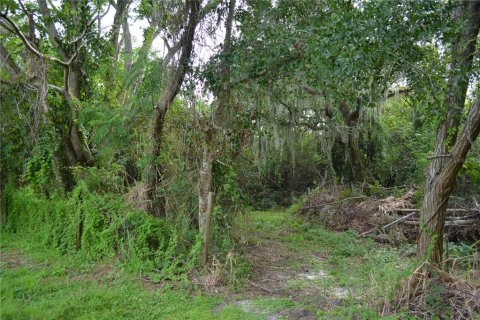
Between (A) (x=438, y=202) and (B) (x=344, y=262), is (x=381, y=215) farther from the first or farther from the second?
(A) (x=438, y=202)

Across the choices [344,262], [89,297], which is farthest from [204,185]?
[344,262]

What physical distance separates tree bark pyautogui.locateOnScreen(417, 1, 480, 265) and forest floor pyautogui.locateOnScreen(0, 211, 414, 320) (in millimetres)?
476

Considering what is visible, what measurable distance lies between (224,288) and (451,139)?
3.23 meters

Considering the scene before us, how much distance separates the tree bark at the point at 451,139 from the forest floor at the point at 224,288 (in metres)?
0.48

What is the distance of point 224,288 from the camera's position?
527cm

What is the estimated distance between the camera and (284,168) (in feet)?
46.9

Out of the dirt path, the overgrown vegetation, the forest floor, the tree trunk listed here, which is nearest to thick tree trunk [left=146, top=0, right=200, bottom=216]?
the overgrown vegetation

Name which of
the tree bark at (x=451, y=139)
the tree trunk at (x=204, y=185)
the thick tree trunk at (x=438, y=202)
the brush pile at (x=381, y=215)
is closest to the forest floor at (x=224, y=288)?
the thick tree trunk at (x=438, y=202)

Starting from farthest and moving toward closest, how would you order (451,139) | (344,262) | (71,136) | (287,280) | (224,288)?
(71,136) < (344,262) < (287,280) < (224,288) < (451,139)

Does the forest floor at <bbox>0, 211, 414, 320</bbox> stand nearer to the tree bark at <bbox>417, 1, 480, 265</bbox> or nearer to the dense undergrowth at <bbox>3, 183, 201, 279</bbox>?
the dense undergrowth at <bbox>3, 183, 201, 279</bbox>

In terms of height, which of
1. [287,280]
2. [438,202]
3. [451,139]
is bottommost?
[287,280]

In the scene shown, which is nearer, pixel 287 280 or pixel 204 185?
pixel 287 280

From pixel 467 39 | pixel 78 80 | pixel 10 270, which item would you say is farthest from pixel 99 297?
pixel 78 80

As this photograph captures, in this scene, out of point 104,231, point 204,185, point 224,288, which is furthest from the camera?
point 104,231
